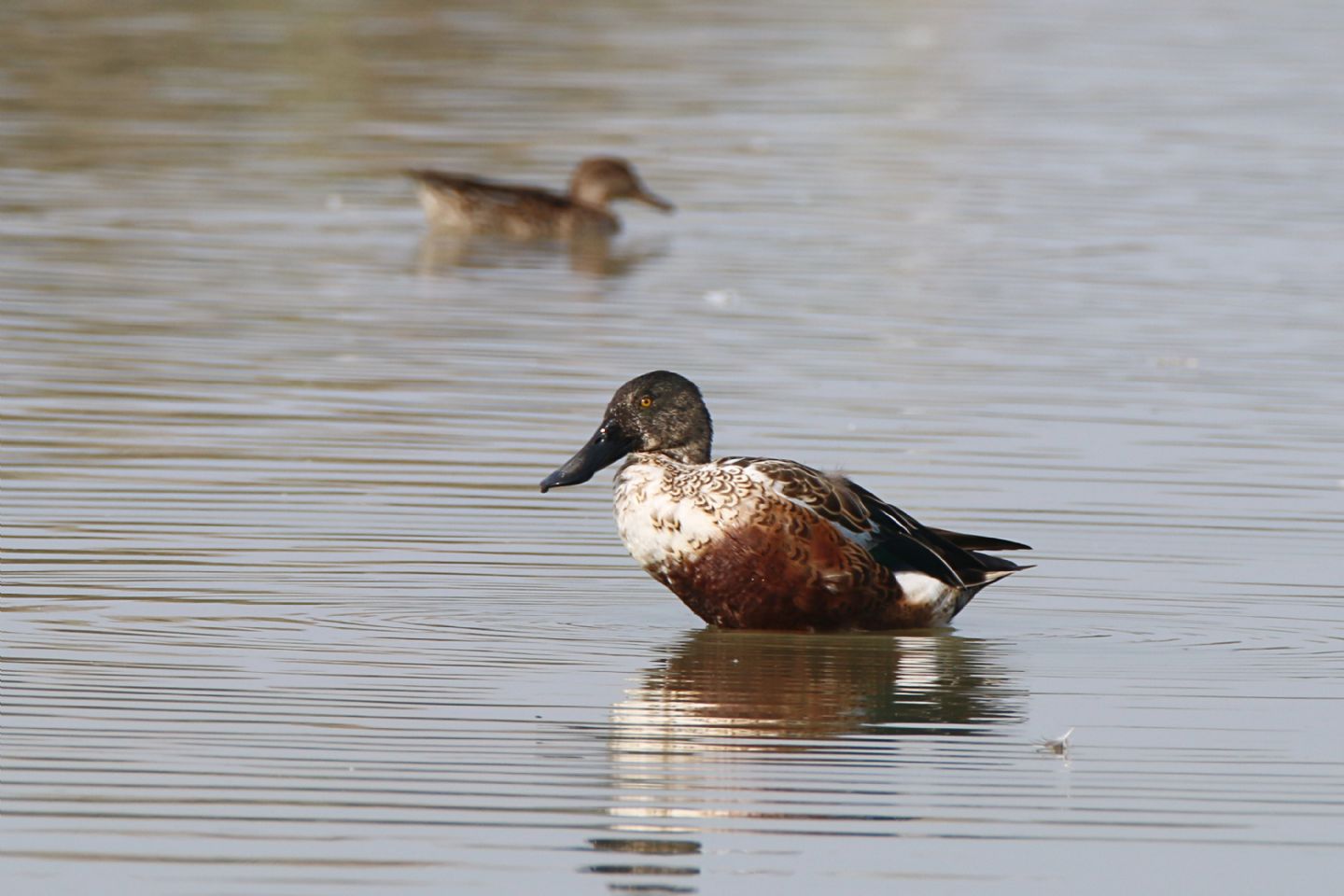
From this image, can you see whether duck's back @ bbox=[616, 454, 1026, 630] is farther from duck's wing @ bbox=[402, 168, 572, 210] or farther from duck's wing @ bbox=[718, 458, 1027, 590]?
duck's wing @ bbox=[402, 168, 572, 210]

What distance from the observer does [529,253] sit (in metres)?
20.3

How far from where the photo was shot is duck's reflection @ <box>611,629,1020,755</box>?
7570 millimetres

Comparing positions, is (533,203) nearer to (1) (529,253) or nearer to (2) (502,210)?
(2) (502,210)

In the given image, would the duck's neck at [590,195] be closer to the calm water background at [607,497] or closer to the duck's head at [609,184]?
the duck's head at [609,184]

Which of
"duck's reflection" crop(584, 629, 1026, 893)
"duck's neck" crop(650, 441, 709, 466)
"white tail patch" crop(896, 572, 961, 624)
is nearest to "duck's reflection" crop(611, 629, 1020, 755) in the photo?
"duck's reflection" crop(584, 629, 1026, 893)

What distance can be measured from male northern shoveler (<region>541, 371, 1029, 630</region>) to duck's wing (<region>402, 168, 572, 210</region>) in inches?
427

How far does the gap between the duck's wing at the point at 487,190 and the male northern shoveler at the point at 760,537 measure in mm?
10856

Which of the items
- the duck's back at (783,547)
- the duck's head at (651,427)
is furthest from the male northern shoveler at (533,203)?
the duck's back at (783,547)

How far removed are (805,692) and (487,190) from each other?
12287mm

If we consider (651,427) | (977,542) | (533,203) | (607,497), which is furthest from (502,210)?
(977,542)

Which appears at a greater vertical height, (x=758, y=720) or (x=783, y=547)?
(x=783, y=547)

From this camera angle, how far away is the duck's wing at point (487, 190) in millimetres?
19906

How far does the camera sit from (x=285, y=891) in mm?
5891

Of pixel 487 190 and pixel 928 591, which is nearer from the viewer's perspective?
pixel 928 591
